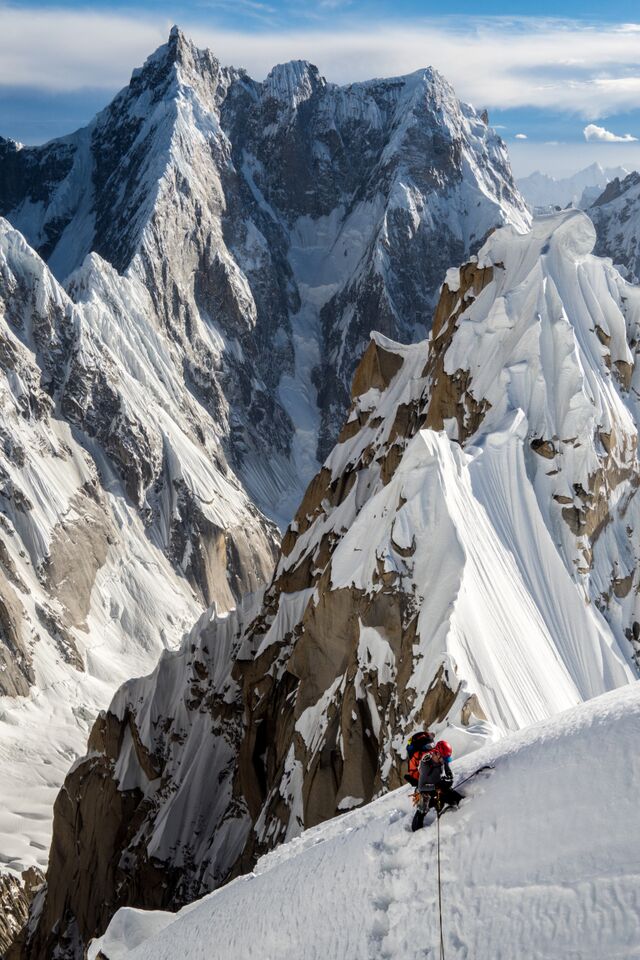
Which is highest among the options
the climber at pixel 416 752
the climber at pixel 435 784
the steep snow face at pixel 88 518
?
the steep snow face at pixel 88 518

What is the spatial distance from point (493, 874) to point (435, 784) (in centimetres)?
194

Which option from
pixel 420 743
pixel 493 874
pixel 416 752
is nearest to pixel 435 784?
pixel 416 752

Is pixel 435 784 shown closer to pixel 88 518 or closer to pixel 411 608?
pixel 411 608

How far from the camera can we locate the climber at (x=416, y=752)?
1641 centimetres

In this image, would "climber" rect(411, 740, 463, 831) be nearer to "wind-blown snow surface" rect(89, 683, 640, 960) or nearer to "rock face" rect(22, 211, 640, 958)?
"wind-blown snow surface" rect(89, 683, 640, 960)

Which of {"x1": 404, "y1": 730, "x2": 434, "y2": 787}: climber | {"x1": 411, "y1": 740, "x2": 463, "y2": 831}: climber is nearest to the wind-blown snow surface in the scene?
{"x1": 411, "y1": 740, "x2": 463, "y2": 831}: climber

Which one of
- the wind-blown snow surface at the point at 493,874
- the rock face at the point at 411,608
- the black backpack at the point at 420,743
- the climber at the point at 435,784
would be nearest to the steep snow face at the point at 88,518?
the rock face at the point at 411,608

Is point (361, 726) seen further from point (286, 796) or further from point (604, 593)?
point (604, 593)

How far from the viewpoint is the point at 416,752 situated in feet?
55.0

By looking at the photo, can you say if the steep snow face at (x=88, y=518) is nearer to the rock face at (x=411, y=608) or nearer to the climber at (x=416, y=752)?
the rock face at (x=411, y=608)

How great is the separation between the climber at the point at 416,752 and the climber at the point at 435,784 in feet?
0.87

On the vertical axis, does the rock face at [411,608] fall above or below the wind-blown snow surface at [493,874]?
above

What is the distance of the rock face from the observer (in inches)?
1312

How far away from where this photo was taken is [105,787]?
6794 centimetres
